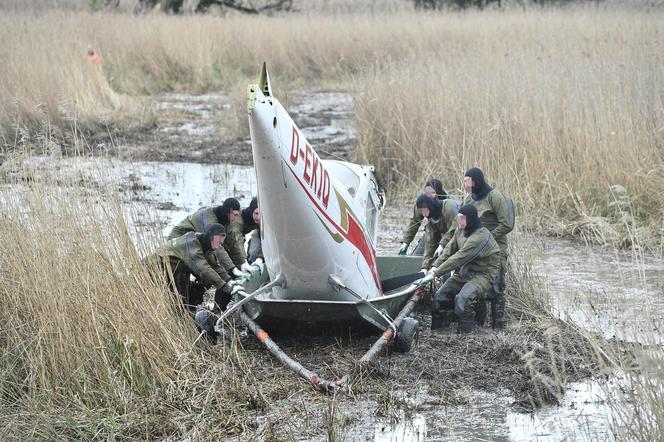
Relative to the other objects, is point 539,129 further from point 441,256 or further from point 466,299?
point 466,299

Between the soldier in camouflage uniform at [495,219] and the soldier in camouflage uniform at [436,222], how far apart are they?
11.4 inches

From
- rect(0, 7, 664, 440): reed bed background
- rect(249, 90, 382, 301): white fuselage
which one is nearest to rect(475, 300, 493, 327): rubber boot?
rect(0, 7, 664, 440): reed bed background

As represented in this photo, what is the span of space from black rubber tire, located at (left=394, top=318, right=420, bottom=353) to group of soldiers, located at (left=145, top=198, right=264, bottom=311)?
4.48 ft

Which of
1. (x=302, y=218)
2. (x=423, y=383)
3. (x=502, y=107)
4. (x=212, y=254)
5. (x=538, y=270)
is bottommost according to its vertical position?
(x=538, y=270)

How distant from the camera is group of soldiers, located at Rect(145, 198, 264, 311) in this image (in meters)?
8.72

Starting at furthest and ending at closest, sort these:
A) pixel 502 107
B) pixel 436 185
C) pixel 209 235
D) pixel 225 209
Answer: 1. pixel 502 107
2. pixel 436 185
3. pixel 225 209
4. pixel 209 235

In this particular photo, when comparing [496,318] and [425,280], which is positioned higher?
[425,280]

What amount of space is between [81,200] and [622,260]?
6.69 m

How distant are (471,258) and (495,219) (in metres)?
0.82

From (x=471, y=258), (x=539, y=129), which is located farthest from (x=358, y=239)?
(x=539, y=129)

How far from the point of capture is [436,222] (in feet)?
33.8

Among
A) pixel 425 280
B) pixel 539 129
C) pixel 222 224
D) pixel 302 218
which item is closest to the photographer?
pixel 302 218

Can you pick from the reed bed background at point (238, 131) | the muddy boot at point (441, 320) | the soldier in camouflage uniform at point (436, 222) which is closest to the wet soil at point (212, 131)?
the reed bed background at point (238, 131)

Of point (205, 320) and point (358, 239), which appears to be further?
point (358, 239)
